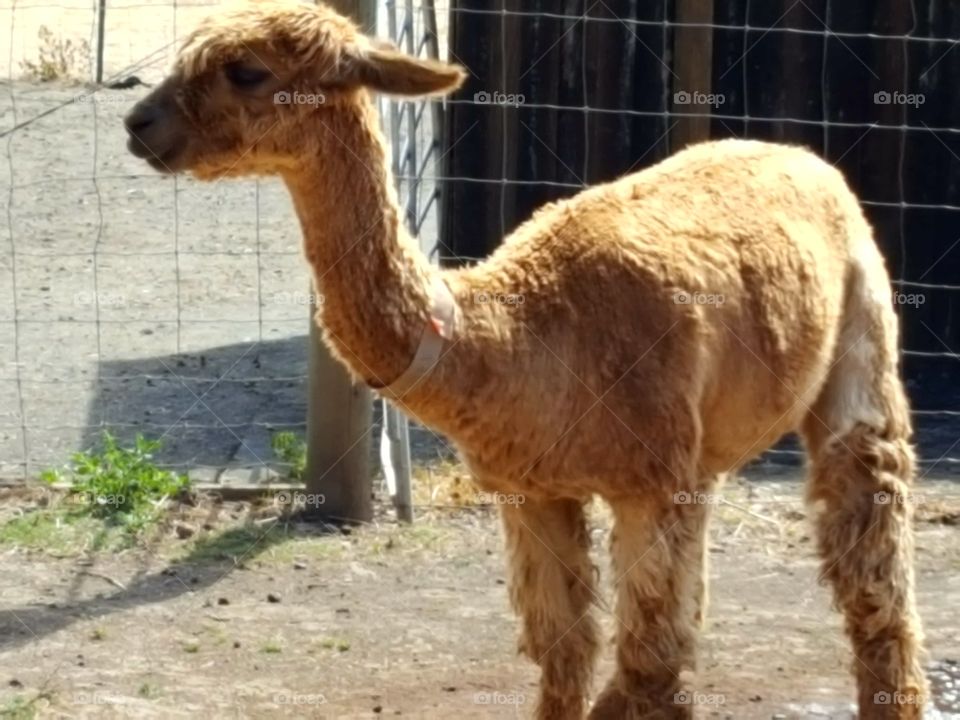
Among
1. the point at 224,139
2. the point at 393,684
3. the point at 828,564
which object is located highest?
the point at 224,139

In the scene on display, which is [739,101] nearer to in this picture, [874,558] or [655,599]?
[874,558]

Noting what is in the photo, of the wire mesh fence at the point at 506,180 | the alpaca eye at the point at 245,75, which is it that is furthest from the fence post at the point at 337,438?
the alpaca eye at the point at 245,75

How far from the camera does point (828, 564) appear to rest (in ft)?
15.7

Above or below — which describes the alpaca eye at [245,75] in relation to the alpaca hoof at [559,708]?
above

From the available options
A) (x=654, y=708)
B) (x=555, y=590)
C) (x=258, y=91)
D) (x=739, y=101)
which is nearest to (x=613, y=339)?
(x=555, y=590)

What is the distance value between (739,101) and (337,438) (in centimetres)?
268

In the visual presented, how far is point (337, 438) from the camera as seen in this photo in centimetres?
641

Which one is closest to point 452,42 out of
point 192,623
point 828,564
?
point 192,623

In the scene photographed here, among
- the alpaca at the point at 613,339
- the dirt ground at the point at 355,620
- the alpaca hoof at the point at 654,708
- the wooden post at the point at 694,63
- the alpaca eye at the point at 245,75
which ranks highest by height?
the wooden post at the point at 694,63

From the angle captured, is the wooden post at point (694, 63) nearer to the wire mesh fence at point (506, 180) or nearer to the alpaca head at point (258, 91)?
the wire mesh fence at point (506, 180)

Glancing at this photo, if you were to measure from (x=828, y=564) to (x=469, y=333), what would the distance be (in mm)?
1298

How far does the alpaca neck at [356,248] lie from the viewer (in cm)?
400

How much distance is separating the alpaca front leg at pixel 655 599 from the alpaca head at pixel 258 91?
3.88 feet

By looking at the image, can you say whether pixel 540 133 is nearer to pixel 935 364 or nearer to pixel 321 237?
pixel 935 364
